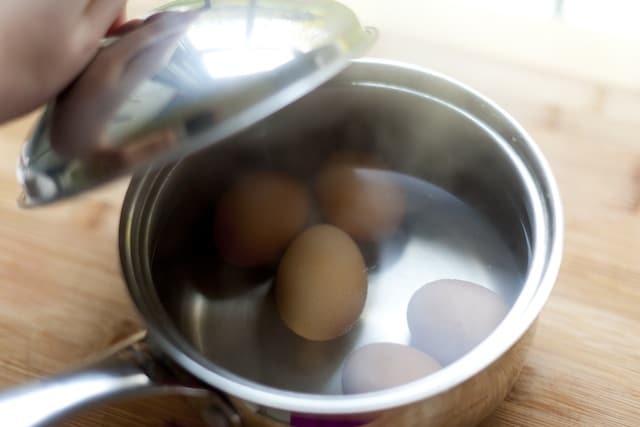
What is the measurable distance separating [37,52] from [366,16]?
51 cm

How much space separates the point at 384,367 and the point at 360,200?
22cm

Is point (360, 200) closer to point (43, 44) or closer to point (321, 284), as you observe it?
point (321, 284)

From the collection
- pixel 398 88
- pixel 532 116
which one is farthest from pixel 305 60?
pixel 532 116

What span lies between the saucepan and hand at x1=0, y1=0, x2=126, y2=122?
0.05ft

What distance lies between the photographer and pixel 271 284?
0.76 m

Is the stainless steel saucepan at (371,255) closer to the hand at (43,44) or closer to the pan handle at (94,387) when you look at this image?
the pan handle at (94,387)

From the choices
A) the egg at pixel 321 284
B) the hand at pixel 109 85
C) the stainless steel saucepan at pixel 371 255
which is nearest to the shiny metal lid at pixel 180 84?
the hand at pixel 109 85

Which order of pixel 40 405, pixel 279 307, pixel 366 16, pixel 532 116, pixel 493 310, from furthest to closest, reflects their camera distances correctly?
1. pixel 366 16
2. pixel 532 116
3. pixel 279 307
4. pixel 493 310
5. pixel 40 405

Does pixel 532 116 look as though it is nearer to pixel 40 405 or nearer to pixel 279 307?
pixel 279 307

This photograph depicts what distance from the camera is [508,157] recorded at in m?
0.65

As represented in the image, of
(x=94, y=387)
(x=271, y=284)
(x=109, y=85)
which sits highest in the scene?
(x=109, y=85)

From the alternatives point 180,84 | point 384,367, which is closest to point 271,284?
point 384,367

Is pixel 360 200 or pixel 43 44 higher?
pixel 43 44

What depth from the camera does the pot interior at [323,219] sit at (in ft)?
2.21
